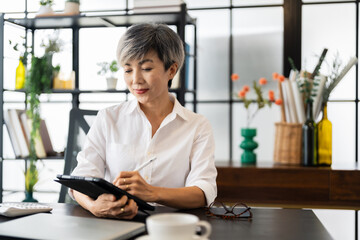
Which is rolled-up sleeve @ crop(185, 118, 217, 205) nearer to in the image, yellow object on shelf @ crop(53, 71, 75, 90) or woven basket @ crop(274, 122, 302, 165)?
woven basket @ crop(274, 122, 302, 165)

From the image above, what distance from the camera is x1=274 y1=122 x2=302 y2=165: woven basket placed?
2.70 metres

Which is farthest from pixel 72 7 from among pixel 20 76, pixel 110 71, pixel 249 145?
pixel 249 145

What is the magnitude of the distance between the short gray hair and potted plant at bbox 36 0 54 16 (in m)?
1.68

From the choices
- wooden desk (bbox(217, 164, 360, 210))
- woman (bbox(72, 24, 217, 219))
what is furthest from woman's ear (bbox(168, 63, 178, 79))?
wooden desk (bbox(217, 164, 360, 210))

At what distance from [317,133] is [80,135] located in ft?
4.74

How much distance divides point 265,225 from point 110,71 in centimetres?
221

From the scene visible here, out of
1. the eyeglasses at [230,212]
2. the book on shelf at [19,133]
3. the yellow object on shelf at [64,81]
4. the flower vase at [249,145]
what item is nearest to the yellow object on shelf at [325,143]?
the flower vase at [249,145]

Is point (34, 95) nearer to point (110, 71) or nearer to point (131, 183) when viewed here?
point (110, 71)

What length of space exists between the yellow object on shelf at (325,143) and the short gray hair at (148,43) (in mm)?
1255

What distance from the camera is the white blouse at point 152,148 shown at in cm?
176

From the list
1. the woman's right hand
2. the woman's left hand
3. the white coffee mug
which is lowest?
the woman's right hand

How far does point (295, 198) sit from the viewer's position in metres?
2.54

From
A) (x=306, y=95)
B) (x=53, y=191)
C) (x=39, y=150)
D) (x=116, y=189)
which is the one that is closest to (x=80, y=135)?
(x=116, y=189)

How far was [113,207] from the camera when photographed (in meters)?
1.30
